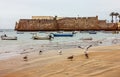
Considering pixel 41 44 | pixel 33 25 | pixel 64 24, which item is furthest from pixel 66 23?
pixel 41 44

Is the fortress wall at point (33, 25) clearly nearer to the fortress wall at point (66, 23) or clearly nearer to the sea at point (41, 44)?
the fortress wall at point (66, 23)

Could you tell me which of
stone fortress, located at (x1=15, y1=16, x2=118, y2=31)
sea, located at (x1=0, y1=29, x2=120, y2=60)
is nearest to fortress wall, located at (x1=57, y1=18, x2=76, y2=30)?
stone fortress, located at (x1=15, y1=16, x2=118, y2=31)

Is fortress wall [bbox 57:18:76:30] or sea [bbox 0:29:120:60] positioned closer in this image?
sea [bbox 0:29:120:60]

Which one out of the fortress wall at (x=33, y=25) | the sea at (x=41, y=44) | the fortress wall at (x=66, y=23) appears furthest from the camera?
the fortress wall at (x=33, y=25)

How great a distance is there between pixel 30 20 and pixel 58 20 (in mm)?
14861

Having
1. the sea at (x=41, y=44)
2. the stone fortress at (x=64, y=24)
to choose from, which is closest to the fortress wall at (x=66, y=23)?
the stone fortress at (x=64, y=24)

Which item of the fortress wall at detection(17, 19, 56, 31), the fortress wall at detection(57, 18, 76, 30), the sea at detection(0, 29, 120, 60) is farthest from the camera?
the fortress wall at detection(17, 19, 56, 31)

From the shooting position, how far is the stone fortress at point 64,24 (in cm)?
15934

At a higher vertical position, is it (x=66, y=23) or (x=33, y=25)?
(x=66, y=23)

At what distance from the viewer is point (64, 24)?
160 m

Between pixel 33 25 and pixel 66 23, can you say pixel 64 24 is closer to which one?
pixel 66 23

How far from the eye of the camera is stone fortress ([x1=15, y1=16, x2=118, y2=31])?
159337 millimetres

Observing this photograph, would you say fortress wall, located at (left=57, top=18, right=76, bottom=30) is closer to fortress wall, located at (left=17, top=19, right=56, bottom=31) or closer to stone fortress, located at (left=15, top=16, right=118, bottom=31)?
stone fortress, located at (left=15, top=16, right=118, bottom=31)

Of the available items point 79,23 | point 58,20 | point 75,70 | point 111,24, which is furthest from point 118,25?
point 75,70
